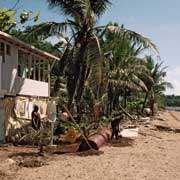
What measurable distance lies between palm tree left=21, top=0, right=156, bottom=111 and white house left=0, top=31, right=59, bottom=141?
1.67m

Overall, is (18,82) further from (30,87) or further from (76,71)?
(76,71)

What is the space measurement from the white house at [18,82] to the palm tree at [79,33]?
1670mm

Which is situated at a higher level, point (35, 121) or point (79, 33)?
point (79, 33)

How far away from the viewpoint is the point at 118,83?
32.9 metres

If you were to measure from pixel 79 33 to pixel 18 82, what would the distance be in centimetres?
416

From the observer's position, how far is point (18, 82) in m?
20.3

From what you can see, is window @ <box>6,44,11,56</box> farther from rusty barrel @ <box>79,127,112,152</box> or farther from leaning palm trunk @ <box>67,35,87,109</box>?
rusty barrel @ <box>79,127,112,152</box>

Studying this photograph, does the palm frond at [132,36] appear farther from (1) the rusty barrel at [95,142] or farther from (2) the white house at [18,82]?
(1) the rusty barrel at [95,142]

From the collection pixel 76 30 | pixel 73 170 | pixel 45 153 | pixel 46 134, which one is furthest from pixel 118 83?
pixel 73 170

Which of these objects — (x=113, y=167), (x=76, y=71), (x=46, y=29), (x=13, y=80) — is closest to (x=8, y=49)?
(x=13, y=80)

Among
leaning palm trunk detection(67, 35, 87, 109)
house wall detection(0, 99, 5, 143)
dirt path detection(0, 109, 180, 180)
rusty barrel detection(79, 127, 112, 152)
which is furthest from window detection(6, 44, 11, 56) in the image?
dirt path detection(0, 109, 180, 180)

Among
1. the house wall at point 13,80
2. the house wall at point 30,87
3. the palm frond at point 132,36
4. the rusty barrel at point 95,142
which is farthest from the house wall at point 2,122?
the palm frond at point 132,36

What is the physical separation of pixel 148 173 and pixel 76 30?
11.6 meters

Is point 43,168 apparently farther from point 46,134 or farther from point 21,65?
point 21,65
